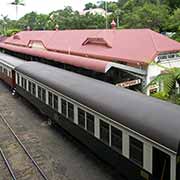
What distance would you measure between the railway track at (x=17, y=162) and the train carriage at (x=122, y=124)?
1673 mm

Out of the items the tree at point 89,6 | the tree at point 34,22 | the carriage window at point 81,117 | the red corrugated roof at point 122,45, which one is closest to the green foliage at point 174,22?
the red corrugated roof at point 122,45

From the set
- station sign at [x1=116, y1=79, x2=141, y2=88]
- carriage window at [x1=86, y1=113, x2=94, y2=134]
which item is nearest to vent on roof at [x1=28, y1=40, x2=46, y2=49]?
station sign at [x1=116, y1=79, x2=141, y2=88]

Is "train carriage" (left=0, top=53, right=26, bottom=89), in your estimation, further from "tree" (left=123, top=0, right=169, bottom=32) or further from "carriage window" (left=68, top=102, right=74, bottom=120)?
"tree" (left=123, top=0, right=169, bottom=32)

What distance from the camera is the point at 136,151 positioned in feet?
25.2

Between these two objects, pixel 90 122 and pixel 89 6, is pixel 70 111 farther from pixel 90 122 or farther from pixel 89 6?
pixel 89 6

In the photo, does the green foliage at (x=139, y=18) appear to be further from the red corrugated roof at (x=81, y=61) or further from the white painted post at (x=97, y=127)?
the white painted post at (x=97, y=127)

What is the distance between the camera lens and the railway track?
1000 cm

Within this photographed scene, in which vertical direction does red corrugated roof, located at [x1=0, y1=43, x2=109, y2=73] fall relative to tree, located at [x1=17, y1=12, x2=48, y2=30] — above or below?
below

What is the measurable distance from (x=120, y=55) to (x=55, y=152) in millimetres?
9427

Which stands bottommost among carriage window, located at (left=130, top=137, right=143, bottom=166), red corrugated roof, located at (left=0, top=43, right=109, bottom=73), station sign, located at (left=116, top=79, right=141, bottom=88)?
carriage window, located at (left=130, top=137, right=143, bottom=166)

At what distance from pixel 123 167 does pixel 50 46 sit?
23569mm

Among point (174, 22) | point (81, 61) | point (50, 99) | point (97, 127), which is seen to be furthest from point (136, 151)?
point (174, 22)

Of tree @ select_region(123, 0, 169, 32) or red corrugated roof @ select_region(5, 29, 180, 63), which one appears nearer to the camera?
red corrugated roof @ select_region(5, 29, 180, 63)

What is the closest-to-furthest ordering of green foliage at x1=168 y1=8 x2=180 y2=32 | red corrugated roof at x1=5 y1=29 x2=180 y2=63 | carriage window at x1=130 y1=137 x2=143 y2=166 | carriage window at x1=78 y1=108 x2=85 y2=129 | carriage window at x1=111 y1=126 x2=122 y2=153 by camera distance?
1. carriage window at x1=130 y1=137 x2=143 y2=166
2. carriage window at x1=111 y1=126 x2=122 y2=153
3. carriage window at x1=78 y1=108 x2=85 y2=129
4. red corrugated roof at x1=5 y1=29 x2=180 y2=63
5. green foliage at x1=168 y1=8 x2=180 y2=32
